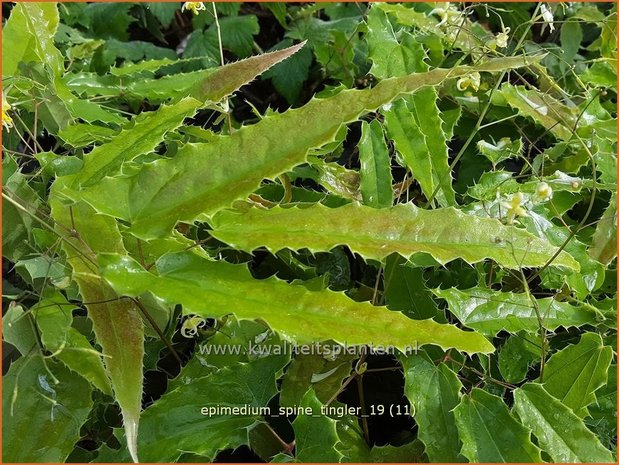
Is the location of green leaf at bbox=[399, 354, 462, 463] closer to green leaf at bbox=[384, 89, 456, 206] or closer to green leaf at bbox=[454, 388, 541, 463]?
green leaf at bbox=[454, 388, 541, 463]

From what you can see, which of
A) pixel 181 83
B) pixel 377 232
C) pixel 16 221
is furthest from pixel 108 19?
pixel 377 232

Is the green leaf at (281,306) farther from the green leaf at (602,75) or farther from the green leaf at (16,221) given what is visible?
the green leaf at (602,75)

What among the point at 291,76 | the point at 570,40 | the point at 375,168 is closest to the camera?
the point at 375,168

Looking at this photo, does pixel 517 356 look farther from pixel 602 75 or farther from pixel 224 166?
pixel 602 75

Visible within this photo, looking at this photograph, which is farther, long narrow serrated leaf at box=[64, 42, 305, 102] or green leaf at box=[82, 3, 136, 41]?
green leaf at box=[82, 3, 136, 41]

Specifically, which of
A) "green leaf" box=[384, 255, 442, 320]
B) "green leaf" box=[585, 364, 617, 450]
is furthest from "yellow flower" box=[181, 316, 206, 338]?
"green leaf" box=[585, 364, 617, 450]

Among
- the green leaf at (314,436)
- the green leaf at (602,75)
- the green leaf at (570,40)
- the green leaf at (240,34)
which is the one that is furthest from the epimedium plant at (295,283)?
the green leaf at (240,34)
